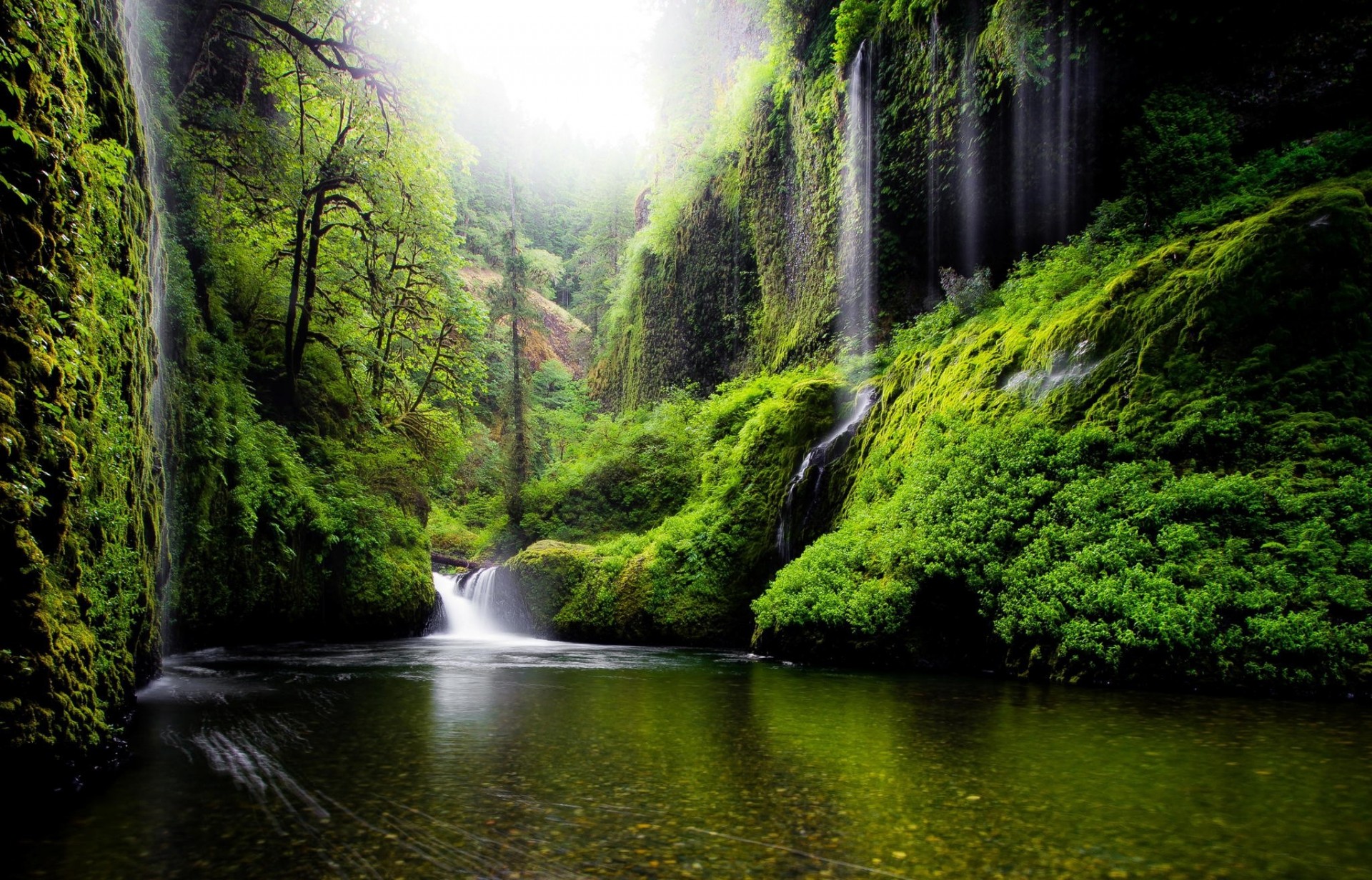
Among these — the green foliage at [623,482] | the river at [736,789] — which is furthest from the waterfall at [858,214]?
the river at [736,789]

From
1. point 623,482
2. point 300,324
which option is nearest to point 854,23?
point 623,482

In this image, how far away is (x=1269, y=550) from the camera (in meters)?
5.28

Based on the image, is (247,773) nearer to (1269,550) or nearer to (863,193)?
(1269,550)

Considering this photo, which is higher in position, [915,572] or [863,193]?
[863,193]

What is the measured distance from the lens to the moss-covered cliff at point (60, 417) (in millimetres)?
2820

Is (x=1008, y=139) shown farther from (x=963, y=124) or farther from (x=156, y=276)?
(x=156, y=276)

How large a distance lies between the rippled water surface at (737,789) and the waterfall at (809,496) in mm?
5215

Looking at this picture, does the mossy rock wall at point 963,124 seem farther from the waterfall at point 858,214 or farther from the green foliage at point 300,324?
the green foliage at point 300,324

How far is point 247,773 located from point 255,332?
12.4m

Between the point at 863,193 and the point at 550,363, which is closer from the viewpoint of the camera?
the point at 863,193

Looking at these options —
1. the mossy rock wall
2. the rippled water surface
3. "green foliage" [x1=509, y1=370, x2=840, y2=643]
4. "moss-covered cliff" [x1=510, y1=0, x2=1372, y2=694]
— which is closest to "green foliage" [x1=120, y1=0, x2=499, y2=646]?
"green foliage" [x1=509, y1=370, x2=840, y2=643]

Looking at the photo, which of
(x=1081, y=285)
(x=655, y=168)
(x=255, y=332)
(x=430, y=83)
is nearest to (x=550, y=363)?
(x=655, y=168)

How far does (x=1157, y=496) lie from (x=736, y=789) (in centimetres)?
504

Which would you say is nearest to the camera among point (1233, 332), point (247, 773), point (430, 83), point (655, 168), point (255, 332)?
point (247, 773)
